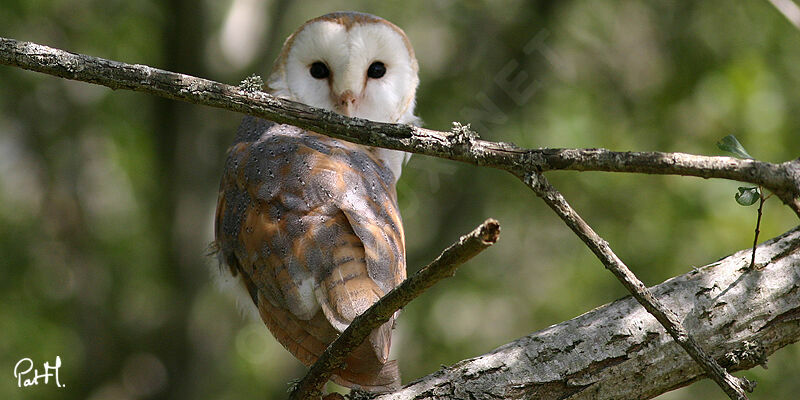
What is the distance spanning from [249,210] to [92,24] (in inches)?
178

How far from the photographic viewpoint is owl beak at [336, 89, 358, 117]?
135 inches

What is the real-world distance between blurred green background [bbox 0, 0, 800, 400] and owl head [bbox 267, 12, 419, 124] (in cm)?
209

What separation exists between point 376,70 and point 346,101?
0.30 m

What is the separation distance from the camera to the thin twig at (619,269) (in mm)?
1642

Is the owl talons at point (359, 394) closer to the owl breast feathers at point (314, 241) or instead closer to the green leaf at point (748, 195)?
Answer: the owl breast feathers at point (314, 241)

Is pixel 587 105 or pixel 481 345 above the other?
pixel 587 105

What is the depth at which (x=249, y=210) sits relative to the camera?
292cm

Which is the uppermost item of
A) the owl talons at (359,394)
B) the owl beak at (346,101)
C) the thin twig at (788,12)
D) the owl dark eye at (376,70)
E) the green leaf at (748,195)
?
the owl dark eye at (376,70)

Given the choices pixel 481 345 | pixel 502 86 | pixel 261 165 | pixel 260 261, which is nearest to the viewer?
pixel 260 261

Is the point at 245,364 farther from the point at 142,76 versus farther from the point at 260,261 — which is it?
the point at 142,76

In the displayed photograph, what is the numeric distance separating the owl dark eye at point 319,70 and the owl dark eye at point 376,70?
20cm

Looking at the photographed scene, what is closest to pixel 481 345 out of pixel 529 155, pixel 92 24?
pixel 92 24

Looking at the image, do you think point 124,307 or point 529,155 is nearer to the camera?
point 529,155
